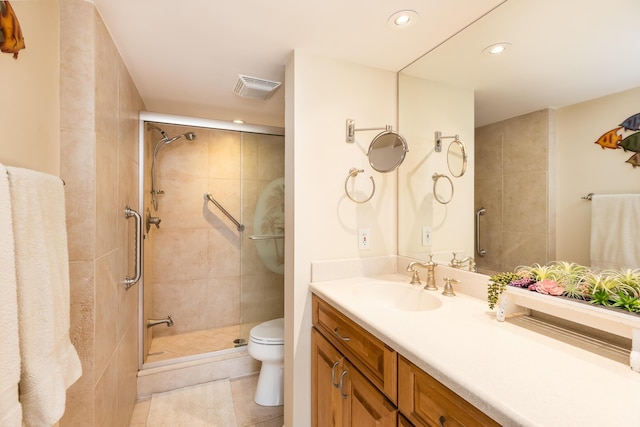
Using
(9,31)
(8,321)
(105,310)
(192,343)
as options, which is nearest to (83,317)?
(105,310)

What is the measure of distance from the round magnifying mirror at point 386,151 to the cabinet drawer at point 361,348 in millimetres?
790

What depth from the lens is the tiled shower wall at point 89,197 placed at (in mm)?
1073

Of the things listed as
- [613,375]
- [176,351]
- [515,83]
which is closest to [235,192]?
[176,351]

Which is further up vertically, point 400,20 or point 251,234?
point 400,20

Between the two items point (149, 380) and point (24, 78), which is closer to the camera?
point (24, 78)

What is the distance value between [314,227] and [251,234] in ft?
3.76

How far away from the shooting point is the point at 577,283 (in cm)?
91

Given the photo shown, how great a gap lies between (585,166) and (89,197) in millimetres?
1851

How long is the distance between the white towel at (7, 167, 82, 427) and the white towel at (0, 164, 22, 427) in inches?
1.8

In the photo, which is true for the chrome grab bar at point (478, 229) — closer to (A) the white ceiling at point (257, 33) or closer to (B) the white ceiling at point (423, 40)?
(B) the white ceiling at point (423, 40)

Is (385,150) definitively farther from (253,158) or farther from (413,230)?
(253,158)

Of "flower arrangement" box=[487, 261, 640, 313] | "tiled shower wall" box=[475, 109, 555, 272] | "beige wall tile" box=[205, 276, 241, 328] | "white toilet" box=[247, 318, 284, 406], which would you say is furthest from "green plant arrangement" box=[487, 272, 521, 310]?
"beige wall tile" box=[205, 276, 241, 328]

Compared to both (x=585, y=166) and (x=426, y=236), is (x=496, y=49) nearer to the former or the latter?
(x=585, y=166)

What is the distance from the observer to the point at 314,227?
1483 mm
